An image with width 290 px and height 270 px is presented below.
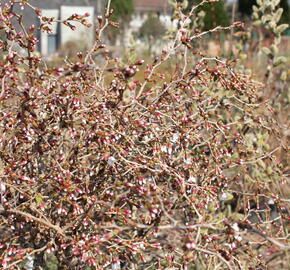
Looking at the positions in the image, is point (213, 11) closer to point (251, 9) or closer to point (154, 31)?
point (251, 9)

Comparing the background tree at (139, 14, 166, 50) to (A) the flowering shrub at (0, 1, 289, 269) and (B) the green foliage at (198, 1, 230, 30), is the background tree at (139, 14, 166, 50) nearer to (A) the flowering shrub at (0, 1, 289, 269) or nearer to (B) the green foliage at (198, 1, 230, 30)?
(B) the green foliage at (198, 1, 230, 30)

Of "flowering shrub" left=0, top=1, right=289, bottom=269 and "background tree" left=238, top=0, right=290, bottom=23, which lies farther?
"background tree" left=238, top=0, right=290, bottom=23

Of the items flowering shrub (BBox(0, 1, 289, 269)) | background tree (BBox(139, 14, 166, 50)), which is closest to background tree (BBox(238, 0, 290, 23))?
background tree (BBox(139, 14, 166, 50))

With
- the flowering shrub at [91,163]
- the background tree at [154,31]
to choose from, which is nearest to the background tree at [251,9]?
the background tree at [154,31]

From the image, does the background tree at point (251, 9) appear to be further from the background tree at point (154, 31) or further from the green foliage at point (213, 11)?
the background tree at point (154, 31)

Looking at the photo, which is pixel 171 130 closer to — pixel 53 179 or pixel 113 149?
pixel 113 149

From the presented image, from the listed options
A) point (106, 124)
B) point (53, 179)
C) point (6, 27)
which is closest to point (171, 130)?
point (106, 124)

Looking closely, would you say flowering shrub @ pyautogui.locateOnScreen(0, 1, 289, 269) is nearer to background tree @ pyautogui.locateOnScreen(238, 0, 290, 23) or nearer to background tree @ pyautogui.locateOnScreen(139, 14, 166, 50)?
background tree @ pyautogui.locateOnScreen(139, 14, 166, 50)

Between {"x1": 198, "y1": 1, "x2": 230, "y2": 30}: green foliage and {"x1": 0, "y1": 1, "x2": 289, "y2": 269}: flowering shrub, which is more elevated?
{"x1": 198, "y1": 1, "x2": 230, "y2": 30}: green foliage

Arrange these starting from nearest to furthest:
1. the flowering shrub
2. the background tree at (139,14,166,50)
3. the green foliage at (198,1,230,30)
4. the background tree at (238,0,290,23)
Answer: the flowering shrub
the green foliage at (198,1,230,30)
the background tree at (238,0,290,23)
the background tree at (139,14,166,50)

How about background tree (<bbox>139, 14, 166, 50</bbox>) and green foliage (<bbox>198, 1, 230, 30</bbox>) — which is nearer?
green foliage (<bbox>198, 1, 230, 30</bbox>)

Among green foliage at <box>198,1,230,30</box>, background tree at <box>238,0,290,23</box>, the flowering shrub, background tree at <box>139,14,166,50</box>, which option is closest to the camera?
Answer: the flowering shrub

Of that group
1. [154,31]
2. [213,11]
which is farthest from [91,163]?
[154,31]

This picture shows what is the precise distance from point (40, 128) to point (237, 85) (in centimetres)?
102
